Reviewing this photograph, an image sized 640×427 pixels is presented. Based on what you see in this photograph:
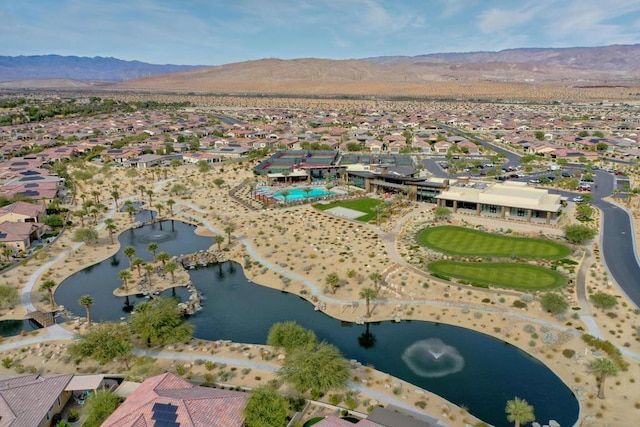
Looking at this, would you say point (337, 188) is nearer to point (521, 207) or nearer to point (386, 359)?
point (521, 207)

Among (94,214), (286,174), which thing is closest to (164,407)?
(94,214)

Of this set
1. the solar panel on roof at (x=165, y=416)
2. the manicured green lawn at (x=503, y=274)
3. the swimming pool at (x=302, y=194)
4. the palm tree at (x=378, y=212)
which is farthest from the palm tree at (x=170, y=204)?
the solar panel on roof at (x=165, y=416)

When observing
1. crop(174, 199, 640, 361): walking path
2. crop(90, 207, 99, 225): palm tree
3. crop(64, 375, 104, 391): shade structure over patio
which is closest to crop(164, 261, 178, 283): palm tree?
crop(174, 199, 640, 361): walking path

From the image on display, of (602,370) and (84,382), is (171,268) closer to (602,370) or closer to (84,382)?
(84,382)

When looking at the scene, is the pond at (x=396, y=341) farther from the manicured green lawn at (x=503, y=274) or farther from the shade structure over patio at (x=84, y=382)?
the shade structure over patio at (x=84, y=382)

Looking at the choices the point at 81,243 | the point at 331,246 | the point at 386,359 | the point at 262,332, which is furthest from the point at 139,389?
the point at 81,243
